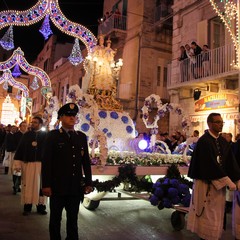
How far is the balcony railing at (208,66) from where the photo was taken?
12359 mm

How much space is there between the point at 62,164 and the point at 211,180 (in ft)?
6.22

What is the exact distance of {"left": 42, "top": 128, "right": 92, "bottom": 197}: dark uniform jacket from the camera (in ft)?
12.6

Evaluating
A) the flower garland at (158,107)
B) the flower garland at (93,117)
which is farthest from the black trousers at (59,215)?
the flower garland at (158,107)

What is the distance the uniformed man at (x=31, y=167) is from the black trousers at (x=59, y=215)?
9.32 feet

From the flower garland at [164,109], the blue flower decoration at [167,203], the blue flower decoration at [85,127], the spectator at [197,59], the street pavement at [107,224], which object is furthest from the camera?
the spectator at [197,59]

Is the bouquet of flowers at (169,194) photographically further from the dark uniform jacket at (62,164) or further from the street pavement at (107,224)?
the dark uniform jacket at (62,164)

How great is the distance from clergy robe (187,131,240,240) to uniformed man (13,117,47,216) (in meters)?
3.27

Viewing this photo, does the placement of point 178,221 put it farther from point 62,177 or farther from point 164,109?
point 164,109

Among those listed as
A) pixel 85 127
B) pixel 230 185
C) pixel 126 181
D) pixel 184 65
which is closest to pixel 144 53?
pixel 184 65

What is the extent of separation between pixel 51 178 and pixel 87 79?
657 centimetres

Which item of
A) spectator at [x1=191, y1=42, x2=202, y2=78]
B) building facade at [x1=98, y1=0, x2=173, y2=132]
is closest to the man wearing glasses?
spectator at [x1=191, y1=42, x2=202, y2=78]

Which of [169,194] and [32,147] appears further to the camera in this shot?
[32,147]

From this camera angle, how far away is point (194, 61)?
1377 cm

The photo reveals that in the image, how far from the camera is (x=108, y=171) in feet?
22.6
